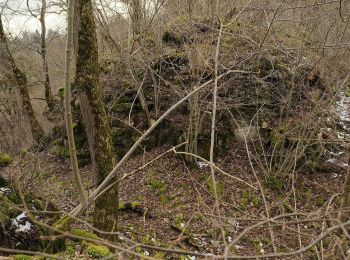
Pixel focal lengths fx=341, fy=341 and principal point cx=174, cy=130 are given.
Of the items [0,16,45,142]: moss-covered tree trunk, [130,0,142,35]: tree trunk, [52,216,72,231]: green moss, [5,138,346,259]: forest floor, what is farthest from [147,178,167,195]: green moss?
[52,216,72,231]: green moss

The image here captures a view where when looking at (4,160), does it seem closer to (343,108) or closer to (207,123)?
(207,123)

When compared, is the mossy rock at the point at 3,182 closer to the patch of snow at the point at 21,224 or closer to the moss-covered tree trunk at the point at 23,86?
the patch of snow at the point at 21,224

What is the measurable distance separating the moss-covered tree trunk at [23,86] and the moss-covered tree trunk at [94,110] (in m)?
7.81

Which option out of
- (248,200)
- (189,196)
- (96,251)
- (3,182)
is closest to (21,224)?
(96,251)

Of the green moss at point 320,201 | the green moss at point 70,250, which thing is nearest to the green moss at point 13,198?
the green moss at point 70,250

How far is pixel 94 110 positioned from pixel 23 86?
8593 millimetres

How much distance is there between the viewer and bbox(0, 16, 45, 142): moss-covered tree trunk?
12219 mm

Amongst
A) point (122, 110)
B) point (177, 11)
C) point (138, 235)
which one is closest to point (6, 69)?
point (122, 110)

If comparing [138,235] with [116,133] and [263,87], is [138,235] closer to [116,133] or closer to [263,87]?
[116,133]

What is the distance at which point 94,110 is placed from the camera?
16.9ft

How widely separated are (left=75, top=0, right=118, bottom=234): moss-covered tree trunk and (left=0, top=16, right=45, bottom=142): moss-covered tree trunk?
781cm

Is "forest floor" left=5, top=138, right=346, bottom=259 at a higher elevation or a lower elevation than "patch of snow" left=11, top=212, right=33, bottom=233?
lower

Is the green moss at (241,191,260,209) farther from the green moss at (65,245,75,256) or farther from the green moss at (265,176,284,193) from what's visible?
the green moss at (65,245,75,256)

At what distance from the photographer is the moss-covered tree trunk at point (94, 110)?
16.2ft
